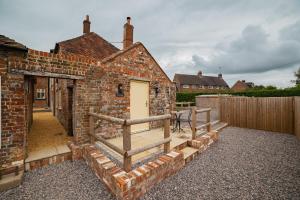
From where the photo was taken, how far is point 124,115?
231 inches

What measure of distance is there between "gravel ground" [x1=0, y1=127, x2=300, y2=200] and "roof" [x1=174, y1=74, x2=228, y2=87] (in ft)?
125

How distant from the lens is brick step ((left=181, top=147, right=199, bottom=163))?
4359 millimetres

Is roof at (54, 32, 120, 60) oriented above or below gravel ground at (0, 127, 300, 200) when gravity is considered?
above

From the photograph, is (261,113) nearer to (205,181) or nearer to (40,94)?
(205,181)

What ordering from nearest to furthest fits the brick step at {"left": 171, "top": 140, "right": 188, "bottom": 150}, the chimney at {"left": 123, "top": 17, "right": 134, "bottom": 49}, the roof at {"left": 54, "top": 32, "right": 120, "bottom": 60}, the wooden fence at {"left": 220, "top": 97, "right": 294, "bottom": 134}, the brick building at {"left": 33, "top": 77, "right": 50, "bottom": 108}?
the brick step at {"left": 171, "top": 140, "right": 188, "bottom": 150} → the chimney at {"left": 123, "top": 17, "right": 134, "bottom": 49} → the wooden fence at {"left": 220, "top": 97, "right": 294, "bottom": 134} → the roof at {"left": 54, "top": 32, "right": 120, "bottom": 60} → the brick building at {"left": 33, "top": 77, "right": 50, "bottom": 108}

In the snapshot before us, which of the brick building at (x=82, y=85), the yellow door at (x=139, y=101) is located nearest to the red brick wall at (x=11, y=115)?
the brick building at (x=82, y=85)

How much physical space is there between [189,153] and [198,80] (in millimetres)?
Answer: 42748

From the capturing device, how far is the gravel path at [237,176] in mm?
2900

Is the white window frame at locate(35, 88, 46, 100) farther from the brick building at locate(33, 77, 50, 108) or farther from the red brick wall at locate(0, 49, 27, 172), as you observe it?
the red brick wall at locate(0, 49, 27, 172)

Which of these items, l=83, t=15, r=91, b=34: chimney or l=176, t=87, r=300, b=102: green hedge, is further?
l=176, t=87, r=300, b=102: green hedge

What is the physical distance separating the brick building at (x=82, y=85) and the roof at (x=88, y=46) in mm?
60

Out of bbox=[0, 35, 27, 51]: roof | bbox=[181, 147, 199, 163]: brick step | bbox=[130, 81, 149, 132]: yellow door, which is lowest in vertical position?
bbox=[181, 147, 199, 163]: brick step

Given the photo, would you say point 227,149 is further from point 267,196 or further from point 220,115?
point 220,115

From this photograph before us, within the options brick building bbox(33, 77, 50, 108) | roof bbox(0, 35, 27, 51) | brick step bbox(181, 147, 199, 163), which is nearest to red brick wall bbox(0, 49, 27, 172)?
roof bbox(0, 35, 27, 51)
